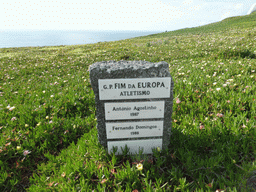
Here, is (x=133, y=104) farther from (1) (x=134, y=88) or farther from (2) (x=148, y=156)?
(2) (x=148, y=156)

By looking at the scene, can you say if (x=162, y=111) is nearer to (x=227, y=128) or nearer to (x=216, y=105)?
(x=227, y=128)

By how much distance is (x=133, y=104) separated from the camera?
215 centimetres

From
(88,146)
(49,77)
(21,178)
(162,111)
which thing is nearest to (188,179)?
(162,111)

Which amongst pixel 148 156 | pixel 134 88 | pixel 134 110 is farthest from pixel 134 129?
pixel 134 88

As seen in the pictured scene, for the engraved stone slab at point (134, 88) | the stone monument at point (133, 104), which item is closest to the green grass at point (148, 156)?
the stone monument at point (133, 104)

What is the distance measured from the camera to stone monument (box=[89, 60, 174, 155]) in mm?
2027

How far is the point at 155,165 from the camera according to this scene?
2.04 m

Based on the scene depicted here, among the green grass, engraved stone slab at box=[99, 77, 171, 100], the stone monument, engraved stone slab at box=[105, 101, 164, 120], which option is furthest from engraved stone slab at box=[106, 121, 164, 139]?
engraved stone slab at box=[99, 77, 171, 100]

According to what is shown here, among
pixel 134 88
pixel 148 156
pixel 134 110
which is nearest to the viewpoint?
pixel 134 88

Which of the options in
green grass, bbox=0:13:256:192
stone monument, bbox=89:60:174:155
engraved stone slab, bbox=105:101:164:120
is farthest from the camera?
engraved stone slab, bbox=105:101:164:120

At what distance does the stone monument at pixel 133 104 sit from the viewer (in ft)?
6.65

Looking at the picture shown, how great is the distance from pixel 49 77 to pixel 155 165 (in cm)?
649

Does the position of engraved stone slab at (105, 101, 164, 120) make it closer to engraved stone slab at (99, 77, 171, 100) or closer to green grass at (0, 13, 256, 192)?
engraved stone slab at (99, 77, 171, 100)

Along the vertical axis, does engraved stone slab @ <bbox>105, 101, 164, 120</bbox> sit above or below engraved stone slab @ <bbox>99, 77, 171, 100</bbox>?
below
